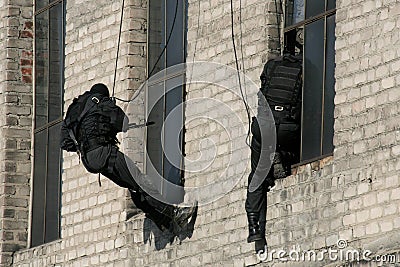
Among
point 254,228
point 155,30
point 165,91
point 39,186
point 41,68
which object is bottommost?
point 254,228

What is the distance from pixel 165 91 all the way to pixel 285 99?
2757 mm

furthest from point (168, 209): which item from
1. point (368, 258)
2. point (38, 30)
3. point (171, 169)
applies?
point (38, 30)

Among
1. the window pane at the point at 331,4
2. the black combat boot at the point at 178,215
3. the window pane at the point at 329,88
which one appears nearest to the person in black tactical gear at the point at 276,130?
the window pane at the point at 329,88

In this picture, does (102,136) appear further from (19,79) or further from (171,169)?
(19,79)

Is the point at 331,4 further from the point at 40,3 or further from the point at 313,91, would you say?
the point at 40,3

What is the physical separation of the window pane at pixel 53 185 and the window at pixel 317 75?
5.22 metres

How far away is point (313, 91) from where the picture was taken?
55.0 feet

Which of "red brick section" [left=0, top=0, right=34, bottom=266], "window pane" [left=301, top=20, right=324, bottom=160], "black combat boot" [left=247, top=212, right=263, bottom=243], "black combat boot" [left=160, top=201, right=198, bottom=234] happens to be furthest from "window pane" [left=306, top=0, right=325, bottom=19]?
"red brick section" [left=0, top=0, right=34, bottom=266]

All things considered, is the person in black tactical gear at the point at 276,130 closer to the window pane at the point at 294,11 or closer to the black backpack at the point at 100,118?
the window pane at the point at 294,11

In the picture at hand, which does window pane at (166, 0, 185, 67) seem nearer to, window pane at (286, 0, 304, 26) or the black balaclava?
the black balaclava

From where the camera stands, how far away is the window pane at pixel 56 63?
21888 millimetres

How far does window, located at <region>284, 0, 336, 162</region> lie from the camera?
1650 centimetres

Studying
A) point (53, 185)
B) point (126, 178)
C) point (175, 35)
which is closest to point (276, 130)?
point (126, 178)

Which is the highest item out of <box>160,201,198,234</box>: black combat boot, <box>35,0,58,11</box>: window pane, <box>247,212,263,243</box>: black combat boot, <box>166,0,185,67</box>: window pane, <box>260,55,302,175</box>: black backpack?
<box>35,0,58,11</box>: window pane
